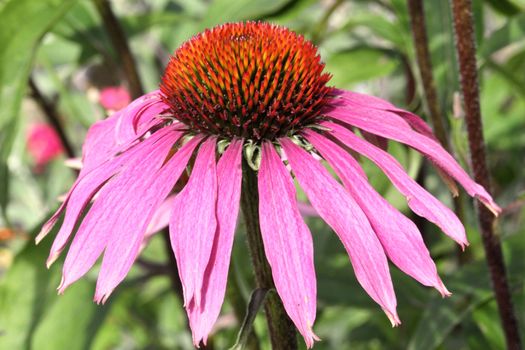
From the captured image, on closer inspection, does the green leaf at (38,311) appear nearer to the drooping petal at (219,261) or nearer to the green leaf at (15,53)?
the green leaf at (15,53)

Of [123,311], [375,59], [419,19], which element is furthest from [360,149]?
[123,311]

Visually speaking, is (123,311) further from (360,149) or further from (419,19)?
(360,149)

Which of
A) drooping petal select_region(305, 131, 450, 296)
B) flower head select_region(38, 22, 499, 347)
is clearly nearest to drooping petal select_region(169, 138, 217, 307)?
flower head select_region(38, 22, 499, 347)

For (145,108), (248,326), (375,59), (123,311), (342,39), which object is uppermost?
(145,108)

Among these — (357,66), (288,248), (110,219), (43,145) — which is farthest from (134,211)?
(43,145)

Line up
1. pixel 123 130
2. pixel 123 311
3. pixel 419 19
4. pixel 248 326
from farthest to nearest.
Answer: pixel 123 311 → pixel 419 19 → pixel 123 130 → pixel 248 326

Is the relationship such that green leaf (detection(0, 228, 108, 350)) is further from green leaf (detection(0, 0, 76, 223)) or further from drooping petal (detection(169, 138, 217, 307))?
drooping petal (detection(169, 138, 217, 307))

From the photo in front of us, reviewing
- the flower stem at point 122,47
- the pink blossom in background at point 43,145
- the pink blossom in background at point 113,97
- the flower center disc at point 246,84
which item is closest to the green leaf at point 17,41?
the flower stem at point 122,47
